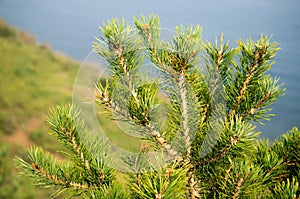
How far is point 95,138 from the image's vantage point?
2.10 ft

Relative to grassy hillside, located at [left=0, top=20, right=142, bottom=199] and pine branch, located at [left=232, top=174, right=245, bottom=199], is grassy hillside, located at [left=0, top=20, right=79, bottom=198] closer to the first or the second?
grassy hillside, located at [left=0, top=20, right=142, bottom=199]

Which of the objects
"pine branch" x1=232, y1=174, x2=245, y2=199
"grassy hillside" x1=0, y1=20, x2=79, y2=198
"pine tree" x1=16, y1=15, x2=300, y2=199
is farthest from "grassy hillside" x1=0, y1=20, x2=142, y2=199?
"pine branch" x1=232, y1=174, x2=245, y2=199

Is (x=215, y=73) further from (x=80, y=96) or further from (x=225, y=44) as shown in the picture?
(x=80, y=96)

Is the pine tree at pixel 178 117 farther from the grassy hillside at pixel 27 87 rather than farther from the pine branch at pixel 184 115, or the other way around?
the grassy hillside at pixel 27 87

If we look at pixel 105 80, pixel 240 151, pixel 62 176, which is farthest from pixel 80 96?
pixel 240 151

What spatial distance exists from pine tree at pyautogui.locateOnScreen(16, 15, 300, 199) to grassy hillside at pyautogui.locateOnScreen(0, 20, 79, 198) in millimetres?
2598

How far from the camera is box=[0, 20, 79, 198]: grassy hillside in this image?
13.9 feet

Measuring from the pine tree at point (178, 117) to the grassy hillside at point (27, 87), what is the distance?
260cm

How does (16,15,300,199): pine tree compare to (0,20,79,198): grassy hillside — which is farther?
(0,20,79,198): grassy hillside

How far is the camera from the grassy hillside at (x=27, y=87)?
4.22m

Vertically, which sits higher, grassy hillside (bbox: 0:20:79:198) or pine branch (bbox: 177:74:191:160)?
grassy hillside (bbox: 0:20:79:198)

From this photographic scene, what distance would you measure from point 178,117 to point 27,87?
4.75 m

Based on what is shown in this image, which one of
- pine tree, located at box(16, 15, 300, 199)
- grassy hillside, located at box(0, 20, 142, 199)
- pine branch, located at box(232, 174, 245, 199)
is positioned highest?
grassy hillside, located at box(0, 20, 142, 199)

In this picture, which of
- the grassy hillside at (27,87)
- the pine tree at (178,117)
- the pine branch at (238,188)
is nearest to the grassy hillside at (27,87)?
the grassy hillside at (27,87)
